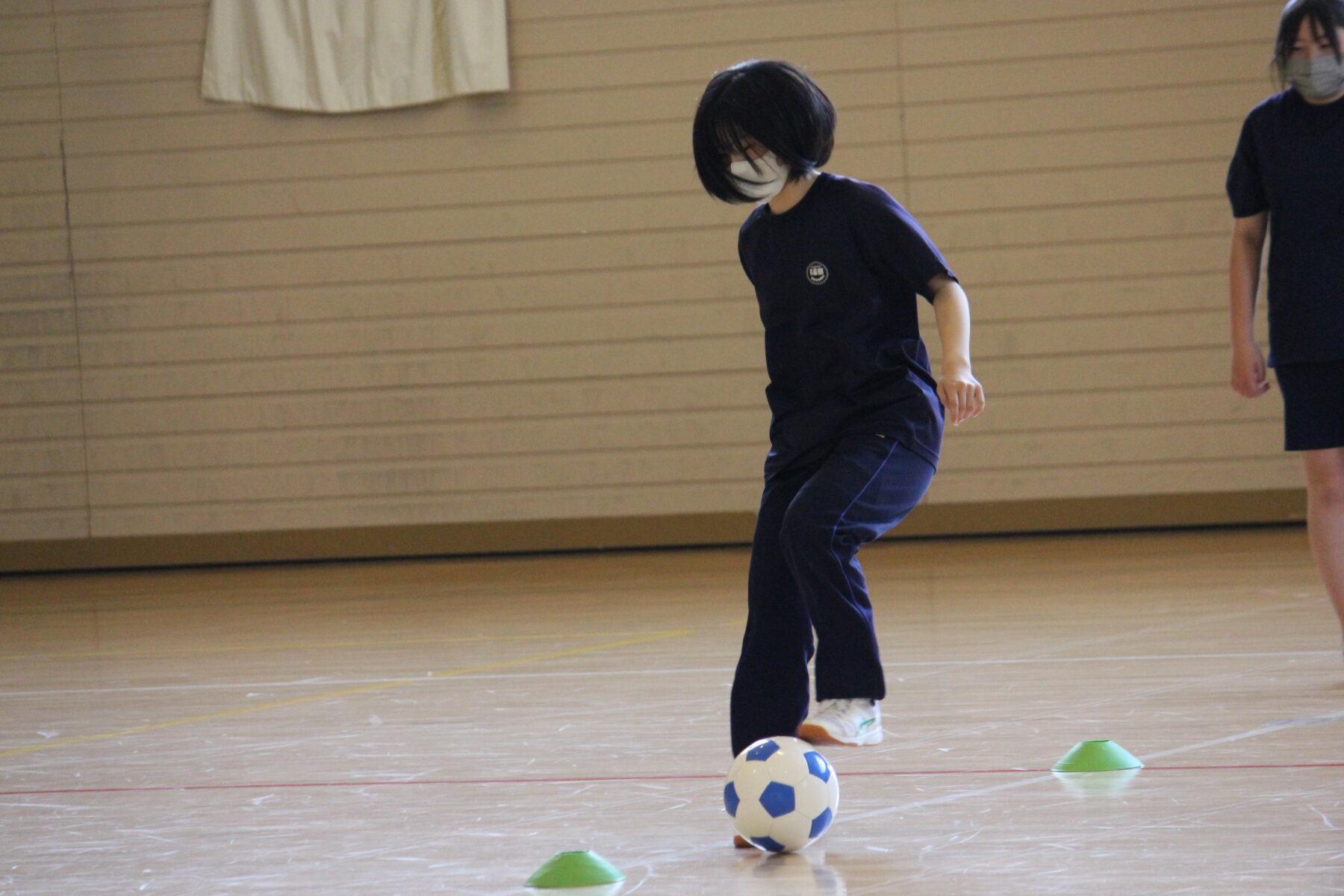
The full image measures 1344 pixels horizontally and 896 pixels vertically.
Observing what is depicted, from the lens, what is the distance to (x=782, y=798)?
2123 mm

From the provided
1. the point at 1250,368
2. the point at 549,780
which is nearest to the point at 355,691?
the point at 549,780

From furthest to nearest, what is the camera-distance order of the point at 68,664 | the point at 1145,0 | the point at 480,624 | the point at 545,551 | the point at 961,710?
the point at 545,551, the point at 1145,0, the point at 480,624, the point at 68,664, the point at 961,710

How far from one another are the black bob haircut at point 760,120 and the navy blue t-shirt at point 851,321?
8 centimetres

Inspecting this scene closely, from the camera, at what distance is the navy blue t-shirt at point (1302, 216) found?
3.24m

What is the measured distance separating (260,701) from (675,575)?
323 cm

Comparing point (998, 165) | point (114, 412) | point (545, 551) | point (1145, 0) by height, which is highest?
point (1145, 0)

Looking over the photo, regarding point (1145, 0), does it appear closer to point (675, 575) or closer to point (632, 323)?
point (632, 323)

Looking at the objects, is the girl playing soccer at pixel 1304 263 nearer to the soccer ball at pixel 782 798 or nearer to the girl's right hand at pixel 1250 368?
the girl's right hand at pixel 1250 368

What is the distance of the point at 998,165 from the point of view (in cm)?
800

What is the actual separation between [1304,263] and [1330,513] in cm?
56

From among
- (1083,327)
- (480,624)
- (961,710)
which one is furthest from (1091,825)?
(1083,327)

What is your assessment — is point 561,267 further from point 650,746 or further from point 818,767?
point 818,767

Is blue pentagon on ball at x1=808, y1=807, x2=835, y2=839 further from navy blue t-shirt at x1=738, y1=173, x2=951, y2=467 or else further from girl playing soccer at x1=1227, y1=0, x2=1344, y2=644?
girl playing soccer at x1=1227, y1=0, x2=1344, y2=644

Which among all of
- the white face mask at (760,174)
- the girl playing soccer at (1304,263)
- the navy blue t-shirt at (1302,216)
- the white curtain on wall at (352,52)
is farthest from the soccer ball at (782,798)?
the white curtain on wall at (352,52)
